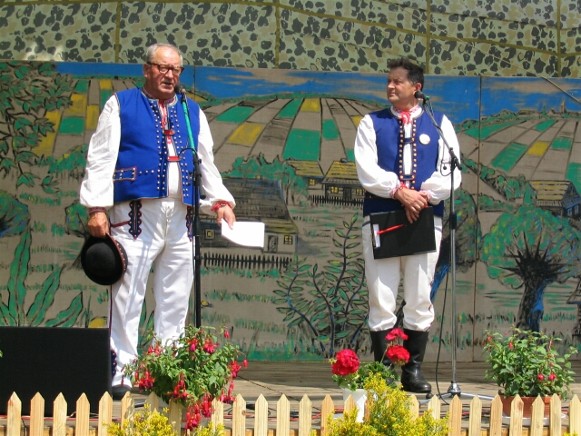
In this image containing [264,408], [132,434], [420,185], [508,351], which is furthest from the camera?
[420,185]

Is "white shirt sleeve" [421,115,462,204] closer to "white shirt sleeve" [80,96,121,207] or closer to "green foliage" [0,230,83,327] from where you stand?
"white shirt sleeve" [80,96,121,207]

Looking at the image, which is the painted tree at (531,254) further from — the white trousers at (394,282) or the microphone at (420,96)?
the microphone at (420,96)

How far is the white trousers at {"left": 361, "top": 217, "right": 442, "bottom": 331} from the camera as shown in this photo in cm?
725

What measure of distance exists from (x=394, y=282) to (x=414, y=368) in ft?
1.44

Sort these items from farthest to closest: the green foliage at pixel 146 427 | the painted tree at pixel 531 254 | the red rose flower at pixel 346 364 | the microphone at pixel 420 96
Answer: the painted tree at pixel 531 254 → the microphone at pixel 420 96 → the red rose flower at pixel 346 364 → the green foliage at pixel 146 427

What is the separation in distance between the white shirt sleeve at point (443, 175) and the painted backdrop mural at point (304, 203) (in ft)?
4.61

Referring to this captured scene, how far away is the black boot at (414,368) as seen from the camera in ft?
23.7

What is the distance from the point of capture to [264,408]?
5867 millimetres

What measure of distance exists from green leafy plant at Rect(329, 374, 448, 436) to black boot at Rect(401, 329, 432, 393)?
4.71 feet

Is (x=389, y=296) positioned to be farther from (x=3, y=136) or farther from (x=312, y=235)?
(x=3, y=136)

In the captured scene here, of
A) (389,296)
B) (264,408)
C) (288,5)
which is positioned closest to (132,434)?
(264,408)

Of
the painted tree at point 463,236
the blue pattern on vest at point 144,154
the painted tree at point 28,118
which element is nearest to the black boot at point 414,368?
the blue pattern on vest at point 144,154

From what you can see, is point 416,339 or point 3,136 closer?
point 416,339

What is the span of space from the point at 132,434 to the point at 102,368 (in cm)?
71
